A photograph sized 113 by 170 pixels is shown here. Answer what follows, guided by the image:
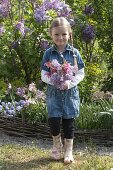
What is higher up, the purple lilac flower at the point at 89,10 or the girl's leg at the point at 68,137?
the purple lilac flower at the point at 89,10

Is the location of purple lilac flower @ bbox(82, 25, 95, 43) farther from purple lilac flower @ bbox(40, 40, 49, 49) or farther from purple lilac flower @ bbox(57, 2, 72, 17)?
purple lilac flower @ bbox(40, 40, 49, 49)

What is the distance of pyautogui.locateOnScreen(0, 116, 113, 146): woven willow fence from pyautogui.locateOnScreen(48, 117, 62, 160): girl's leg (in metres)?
0.75

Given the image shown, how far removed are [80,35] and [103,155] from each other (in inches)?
102

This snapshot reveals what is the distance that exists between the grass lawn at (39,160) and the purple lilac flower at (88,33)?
235 cm

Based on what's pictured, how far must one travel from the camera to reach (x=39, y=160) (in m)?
5.84

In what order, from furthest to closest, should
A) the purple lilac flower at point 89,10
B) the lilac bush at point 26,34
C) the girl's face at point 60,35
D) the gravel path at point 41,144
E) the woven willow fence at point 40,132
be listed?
1. the purple lilac flower at point 89,10
2. the lilac bush at point 26,34
3. the woven willow fence at point 40,132
4. the gravel path at point 41,144
5. the girl's face at point 60,35

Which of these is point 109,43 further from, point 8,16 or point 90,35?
point 8,16

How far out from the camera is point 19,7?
313 inches

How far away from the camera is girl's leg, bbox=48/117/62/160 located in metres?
5.61

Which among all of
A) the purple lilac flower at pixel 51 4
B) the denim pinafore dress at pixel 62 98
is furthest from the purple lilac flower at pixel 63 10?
the denim pinafore dress at pixel 62 98

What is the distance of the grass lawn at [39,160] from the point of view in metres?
5.52

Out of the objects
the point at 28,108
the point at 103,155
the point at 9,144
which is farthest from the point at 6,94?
the point at 103,155

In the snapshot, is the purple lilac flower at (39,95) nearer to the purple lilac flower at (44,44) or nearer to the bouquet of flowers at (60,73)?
the purple lilac flower at (44,44)

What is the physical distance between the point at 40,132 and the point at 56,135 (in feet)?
3.44
